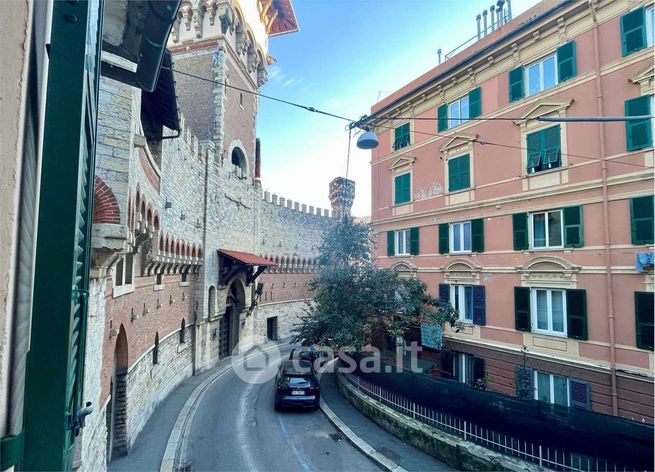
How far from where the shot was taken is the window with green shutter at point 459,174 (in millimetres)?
14896

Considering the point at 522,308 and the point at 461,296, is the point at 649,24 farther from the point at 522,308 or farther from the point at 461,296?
the point at 461,296

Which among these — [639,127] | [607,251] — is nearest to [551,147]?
[639,127]

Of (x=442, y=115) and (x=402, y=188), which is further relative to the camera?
(x=402, y=188)

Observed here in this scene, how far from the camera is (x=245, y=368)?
19.0 metres

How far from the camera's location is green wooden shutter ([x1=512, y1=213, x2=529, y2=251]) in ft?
42.1

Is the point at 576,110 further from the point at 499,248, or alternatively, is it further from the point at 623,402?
the point at 623,402

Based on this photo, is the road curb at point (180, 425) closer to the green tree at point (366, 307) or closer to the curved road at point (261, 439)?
the curved road at point (261, 439)

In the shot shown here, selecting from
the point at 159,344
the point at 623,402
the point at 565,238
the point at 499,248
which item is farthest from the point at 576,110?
the point at 159,344

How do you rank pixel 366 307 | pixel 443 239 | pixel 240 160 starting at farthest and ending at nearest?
pixel 240 160
pixel 443 239
pixel 366 307

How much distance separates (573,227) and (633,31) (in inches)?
232

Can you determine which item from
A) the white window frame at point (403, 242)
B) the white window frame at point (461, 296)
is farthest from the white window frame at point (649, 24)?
the white window frame at point (403, 242)

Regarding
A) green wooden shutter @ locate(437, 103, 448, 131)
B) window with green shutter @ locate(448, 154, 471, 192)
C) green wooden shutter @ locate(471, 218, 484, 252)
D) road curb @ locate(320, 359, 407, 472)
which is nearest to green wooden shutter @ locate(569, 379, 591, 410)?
green wooden shutter @ locate(471, 218, 484, 252)

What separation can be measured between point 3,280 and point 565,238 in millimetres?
13842

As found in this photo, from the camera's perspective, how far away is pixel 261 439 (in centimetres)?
1047
